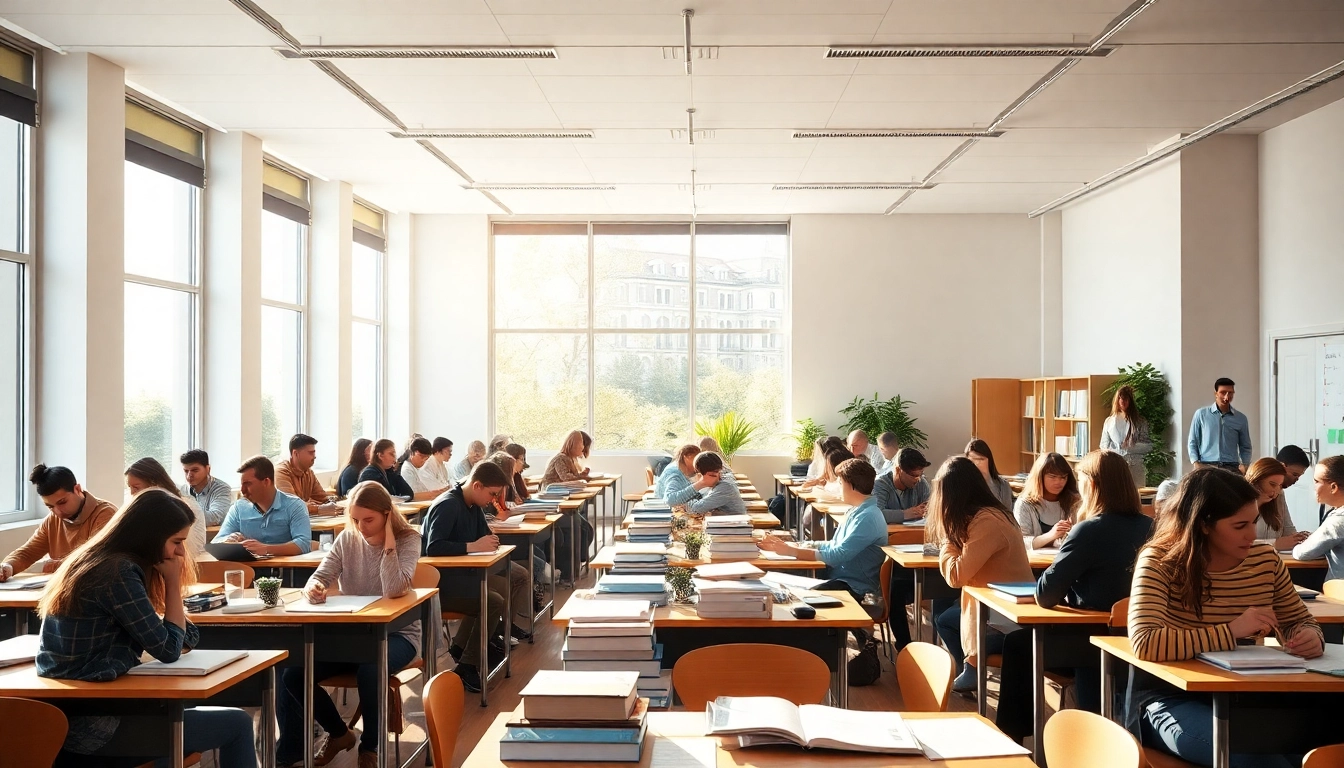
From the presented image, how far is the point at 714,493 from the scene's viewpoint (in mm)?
7086

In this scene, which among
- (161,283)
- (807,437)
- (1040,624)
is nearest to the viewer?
(1040,624)

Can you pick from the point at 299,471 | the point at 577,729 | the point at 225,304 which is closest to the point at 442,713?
the point at 577,729

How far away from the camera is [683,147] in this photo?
10.2m

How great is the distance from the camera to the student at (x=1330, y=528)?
5.22 metres

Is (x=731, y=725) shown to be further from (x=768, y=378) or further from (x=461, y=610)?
(x=768, y=378)

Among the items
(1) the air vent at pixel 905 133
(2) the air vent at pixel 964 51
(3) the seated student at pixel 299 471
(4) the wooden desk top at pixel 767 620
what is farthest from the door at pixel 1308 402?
(3) the seated student at pixel 299 471

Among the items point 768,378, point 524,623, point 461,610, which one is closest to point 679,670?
point 461,610

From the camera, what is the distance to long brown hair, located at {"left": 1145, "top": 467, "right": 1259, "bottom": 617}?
127 inches

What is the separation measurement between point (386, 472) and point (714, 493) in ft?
11.3

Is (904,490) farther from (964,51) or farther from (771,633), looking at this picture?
(771,633)

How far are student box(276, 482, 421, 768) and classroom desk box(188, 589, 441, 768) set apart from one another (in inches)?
5.8

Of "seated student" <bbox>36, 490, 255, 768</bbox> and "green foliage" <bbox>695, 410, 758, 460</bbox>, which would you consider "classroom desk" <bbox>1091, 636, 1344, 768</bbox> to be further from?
"green foliage" <bbox>695, 410, 758, 460</bbox>

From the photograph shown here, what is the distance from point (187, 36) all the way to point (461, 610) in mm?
4326

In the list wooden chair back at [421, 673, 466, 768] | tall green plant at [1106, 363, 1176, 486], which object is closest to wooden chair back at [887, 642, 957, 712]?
wooden chair back at [421, 673, 466, 768]
